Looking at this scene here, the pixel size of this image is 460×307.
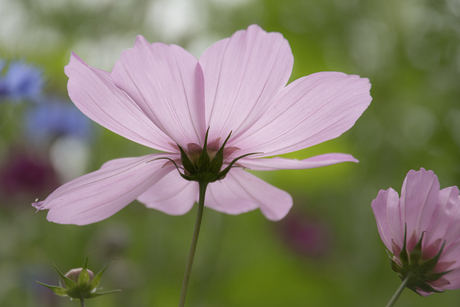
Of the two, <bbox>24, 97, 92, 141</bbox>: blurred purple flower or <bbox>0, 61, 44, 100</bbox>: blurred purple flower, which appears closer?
<bbox>0, 61, 44, 100</bbox>: blurred purple flower

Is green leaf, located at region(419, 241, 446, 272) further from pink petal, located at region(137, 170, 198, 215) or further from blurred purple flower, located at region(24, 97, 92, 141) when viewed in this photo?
blurred purple flower, located at region(24, 97, 92, 141)

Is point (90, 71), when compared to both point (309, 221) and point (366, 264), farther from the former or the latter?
point (309, 221)

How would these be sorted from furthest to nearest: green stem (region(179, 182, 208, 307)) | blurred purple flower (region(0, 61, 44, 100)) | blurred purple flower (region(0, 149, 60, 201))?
A: 1. blurred purple flower (region(0, 149, 60, 201))
2. blurred purple flower (region(0, 61, 44, 100))
3. green stem (region(179, 182, 208, 307))

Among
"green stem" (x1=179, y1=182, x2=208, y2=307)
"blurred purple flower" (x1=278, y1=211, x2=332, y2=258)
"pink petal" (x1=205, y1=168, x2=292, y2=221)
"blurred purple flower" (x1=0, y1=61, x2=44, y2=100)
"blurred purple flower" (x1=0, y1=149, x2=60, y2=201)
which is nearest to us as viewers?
"green stem" (x1=179, y1=182, x2=208, y2=307)

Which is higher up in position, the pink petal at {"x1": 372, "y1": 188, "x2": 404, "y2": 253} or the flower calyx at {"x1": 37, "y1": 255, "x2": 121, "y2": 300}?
the pink petal at {"x1": 372, "y1": 188, "x2": 404, "y2": 253}

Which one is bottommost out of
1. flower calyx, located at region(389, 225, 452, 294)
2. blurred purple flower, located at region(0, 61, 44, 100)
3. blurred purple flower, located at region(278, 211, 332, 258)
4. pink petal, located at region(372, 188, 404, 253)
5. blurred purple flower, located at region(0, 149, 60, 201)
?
blurred purple flower, located at region(0, 149, 60, 201)

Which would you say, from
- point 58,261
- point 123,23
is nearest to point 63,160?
point 58,261

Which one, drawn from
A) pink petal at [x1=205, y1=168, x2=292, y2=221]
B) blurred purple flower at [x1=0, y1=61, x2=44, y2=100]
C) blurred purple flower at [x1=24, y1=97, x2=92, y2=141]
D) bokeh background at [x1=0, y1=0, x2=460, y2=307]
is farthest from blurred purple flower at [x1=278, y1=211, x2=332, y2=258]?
pink petal at [x1=205, y1=168, x2=292, y2=221]
